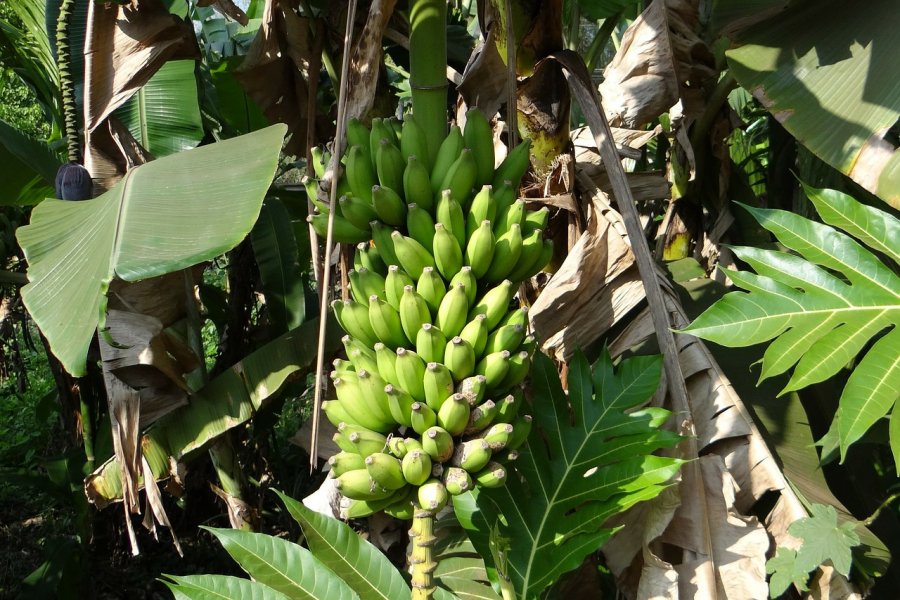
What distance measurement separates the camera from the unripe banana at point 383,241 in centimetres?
94

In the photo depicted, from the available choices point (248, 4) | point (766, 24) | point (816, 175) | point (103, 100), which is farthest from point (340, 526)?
point (248, 4)

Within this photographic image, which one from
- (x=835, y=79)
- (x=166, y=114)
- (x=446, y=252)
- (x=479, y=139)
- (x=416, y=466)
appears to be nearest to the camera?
(x=416, y=466)

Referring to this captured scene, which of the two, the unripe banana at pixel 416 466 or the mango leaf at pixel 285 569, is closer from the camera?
the unripe banana at pixel 416 466

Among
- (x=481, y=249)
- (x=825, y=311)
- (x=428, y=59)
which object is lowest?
(x=825, y=311)

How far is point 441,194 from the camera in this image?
0.94 m

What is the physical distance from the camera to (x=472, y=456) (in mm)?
817

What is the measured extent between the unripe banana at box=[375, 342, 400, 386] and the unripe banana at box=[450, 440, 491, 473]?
0.39 ft

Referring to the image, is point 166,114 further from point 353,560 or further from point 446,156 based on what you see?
point 353,560

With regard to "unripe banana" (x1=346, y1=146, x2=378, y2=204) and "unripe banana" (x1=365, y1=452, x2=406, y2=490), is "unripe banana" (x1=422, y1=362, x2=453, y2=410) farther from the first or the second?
"unripe banana" (x1=346, y1=146, x2=378, y2=204)

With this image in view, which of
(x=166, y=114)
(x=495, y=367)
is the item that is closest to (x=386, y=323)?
(x=495, y=367)

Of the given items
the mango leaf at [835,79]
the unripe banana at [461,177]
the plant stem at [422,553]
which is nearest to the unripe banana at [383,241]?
the unripe banana at [461,177]

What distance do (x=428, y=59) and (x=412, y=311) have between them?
0.37 metres

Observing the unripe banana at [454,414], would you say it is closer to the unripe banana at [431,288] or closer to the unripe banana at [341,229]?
the unripe banana at [431,288]

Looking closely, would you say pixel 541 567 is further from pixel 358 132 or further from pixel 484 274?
pixel 358 132
